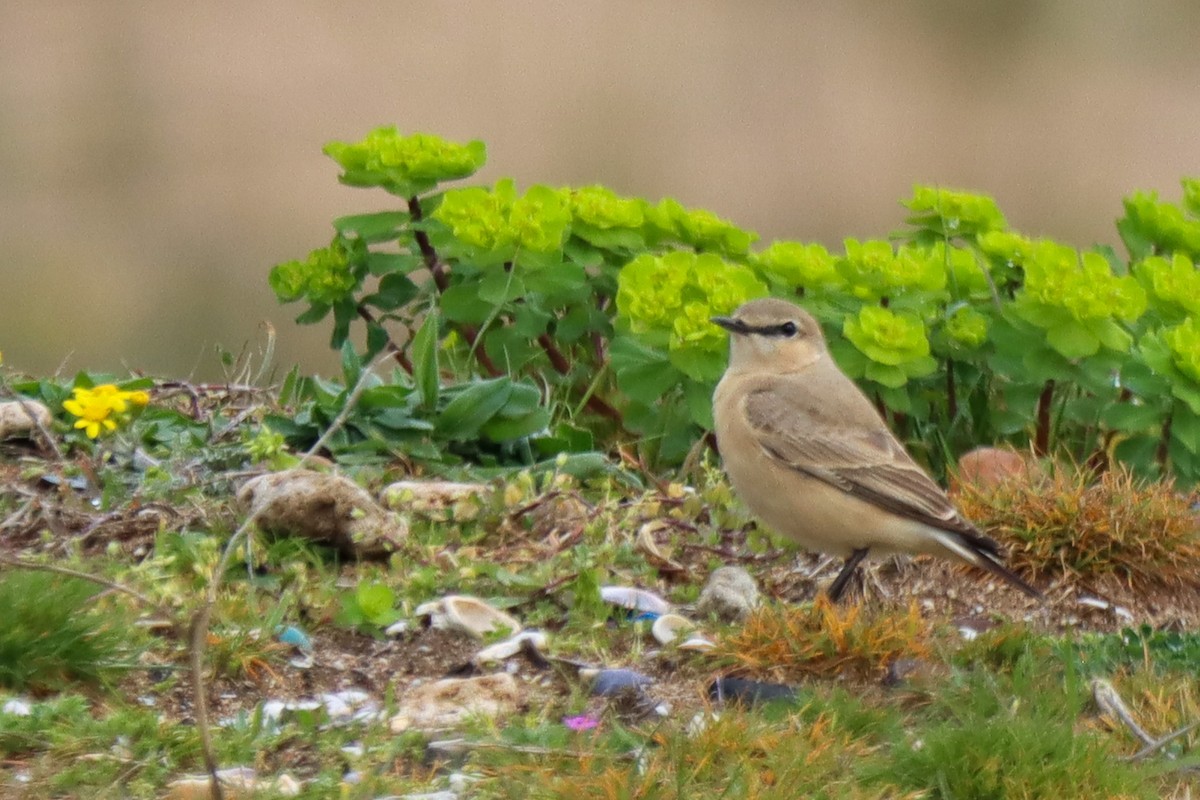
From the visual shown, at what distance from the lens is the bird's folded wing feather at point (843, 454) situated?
198 inches

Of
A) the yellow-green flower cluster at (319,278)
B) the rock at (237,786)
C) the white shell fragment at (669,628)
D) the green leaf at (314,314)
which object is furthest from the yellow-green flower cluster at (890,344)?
the rock at (237,786)

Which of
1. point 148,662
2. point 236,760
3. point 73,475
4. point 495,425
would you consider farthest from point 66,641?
point 495,425

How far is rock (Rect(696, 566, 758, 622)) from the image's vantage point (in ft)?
15.9

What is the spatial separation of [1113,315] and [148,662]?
3.38 meters

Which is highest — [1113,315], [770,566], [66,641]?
[1113,315]

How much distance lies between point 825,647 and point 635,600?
2.62ft

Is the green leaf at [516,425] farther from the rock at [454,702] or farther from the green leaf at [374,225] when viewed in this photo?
the rock at [454,702]

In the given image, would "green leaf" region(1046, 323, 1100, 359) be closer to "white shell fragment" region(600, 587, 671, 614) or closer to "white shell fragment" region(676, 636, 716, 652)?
"white shell fragment" region(600, 587, 671, 614)

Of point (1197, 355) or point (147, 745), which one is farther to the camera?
point (1197, 355)

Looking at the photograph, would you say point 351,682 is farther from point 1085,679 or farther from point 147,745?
point 1085,679

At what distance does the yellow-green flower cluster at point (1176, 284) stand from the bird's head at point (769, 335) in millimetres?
1244

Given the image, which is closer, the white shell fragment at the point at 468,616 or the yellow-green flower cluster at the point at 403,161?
the white shell fragment at the point at 468,616

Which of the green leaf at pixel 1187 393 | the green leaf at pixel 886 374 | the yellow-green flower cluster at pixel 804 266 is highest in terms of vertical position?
the yellow-green flower cluster at pixel 804 266

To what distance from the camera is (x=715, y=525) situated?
5633 millimetres
